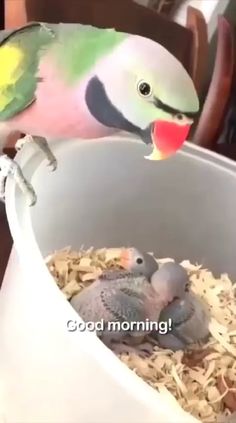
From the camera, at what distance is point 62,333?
1.40 ft

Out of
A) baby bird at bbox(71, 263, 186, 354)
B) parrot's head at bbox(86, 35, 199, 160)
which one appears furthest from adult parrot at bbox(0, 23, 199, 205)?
baby bird at bbox(71, 263, 186, 354)

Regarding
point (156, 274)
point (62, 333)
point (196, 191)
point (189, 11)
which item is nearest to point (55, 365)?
point (62, 333)

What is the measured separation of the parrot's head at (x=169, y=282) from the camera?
0.55 meters

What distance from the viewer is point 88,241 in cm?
65

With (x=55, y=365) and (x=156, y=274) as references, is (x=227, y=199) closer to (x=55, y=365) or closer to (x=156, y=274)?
(x=156, y=274)

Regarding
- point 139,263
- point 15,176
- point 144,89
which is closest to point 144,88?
point 144,89

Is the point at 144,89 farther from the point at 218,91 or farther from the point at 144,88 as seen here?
the point at 218,91

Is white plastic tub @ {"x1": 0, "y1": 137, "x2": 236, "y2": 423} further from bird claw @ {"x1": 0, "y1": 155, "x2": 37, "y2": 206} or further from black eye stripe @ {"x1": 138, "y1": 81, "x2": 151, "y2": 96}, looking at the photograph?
black eye stripe @ {"x1": 138, "y1": 81, "x2": 151, "y2": 96}

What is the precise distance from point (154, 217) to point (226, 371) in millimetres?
146

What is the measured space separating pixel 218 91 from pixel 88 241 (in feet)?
0.56

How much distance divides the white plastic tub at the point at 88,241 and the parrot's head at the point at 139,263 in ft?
0.18

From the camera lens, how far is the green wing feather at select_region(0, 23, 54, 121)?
0.39m

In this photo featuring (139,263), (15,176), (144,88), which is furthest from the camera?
(139,263)

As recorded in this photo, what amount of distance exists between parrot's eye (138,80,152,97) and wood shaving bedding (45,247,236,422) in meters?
0.24
